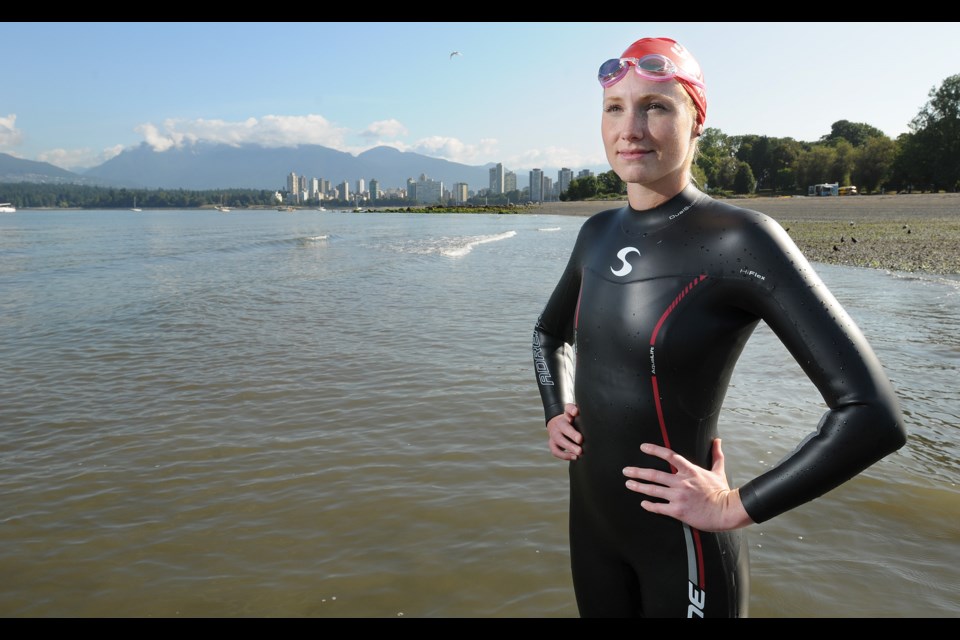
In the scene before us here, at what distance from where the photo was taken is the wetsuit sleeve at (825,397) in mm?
1592

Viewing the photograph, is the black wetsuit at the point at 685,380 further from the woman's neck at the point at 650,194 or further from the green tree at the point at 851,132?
the green tree at the point at 851,132

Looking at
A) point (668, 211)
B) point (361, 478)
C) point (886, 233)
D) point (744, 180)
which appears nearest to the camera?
point (668, 211)

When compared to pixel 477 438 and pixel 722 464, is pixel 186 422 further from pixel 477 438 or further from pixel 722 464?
pixel 722 464

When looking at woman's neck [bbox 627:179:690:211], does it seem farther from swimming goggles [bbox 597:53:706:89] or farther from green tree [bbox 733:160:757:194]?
green tree [bbox 733:160:757:194]

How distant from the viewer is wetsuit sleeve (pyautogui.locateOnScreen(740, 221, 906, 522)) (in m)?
1.59

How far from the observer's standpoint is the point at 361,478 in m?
5.64

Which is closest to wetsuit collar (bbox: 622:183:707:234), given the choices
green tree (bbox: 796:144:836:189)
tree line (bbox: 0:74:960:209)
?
tree line (bbox: 0:74:960:209)

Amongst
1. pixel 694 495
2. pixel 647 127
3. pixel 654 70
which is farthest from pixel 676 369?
pixel 654 70

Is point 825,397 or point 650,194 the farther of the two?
point 650,194

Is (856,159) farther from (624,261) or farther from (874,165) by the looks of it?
(624,261)

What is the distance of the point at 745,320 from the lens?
6.33 ft

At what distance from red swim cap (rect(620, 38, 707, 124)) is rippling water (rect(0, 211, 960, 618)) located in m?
2.94

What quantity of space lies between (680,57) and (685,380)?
1012 mm

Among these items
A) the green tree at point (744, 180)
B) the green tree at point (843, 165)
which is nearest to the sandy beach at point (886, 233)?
the green tree at point (843, 165)
